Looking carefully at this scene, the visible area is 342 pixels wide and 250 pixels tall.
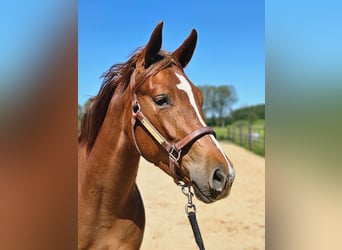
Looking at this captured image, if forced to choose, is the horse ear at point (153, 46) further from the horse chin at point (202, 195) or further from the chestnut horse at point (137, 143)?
the horse chin at point (202, 195)

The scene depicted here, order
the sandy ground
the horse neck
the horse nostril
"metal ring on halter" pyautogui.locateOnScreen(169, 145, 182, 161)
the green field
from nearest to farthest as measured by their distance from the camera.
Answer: the horse nostril < "metal ring on halter" pyautogui.locateOnScreen(169, 145, 182, 161) < the horse neck < the sandy ground < the green field

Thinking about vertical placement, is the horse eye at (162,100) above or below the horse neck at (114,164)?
above

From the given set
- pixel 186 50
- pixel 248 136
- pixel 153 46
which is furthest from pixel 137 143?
pixel 248 136

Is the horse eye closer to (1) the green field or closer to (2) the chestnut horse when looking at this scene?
(2) the chestnut horse

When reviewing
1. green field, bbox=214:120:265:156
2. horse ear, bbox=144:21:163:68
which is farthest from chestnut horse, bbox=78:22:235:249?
green field, bbox=214:120:265:156

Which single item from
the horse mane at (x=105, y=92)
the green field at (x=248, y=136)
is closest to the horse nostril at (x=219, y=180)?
the horse mane at (x=105, y=92)

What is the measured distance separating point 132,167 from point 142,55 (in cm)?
62

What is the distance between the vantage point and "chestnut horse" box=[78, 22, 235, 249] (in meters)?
1.33

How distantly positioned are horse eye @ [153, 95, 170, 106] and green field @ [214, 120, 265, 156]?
34.0ft

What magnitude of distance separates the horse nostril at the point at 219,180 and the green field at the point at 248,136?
34.2 ft

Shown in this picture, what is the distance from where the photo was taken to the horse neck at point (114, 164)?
160 cm
